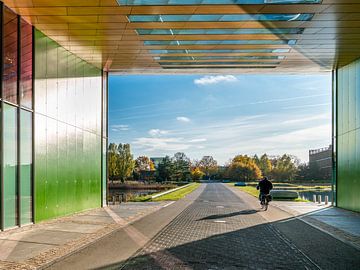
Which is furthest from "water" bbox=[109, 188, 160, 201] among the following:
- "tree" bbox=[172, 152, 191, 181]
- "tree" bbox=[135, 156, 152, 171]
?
"tree" bbox=[135, 156, 152, 171]

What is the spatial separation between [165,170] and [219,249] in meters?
106

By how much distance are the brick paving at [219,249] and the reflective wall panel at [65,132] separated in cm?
565

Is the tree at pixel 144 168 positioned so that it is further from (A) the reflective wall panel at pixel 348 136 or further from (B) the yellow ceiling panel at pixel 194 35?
(B) the yellow ceiling panel at pixel 194 35

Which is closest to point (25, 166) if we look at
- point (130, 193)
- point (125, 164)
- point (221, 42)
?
point (221, 42)

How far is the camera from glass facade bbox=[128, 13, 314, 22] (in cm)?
1482

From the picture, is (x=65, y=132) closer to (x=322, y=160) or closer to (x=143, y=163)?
(x=322, y=160)

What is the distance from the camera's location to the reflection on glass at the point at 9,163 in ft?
44.8

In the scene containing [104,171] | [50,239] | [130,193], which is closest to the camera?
[50,239]

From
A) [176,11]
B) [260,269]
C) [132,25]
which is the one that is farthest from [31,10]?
[260,269]

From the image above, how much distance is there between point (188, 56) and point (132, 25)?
576 centimetres

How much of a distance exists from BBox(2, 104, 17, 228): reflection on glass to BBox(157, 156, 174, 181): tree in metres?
101

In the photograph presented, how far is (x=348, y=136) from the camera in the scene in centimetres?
2236

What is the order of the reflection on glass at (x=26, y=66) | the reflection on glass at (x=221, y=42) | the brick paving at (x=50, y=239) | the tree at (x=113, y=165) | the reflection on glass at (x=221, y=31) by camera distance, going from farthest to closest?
the tree at (x=113, y=165) → the reflection on glass at (x=221, y=42) → the reflection on glass at (x=221, y=31) → the reflection on glass at (x=26, y=66) → the brick paving at (x=50, y=239)

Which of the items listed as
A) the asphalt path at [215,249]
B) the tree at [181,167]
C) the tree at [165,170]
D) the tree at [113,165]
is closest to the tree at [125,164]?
the tree at [113,165]
